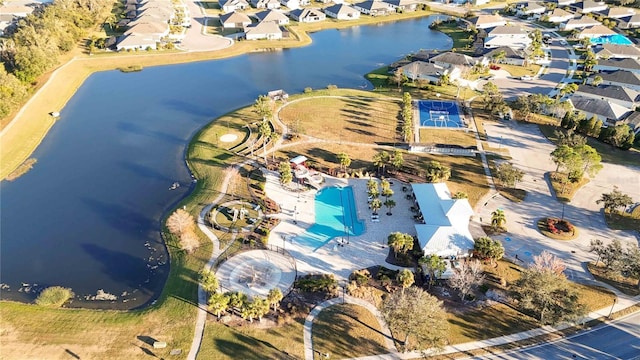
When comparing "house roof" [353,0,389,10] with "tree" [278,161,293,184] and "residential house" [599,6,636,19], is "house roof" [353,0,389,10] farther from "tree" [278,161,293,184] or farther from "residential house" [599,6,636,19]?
"tree" [278,161,293,184]

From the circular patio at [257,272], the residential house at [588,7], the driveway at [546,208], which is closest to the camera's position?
the circular patio at [257,272]

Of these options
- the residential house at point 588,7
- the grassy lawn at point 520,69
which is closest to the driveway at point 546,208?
the grassy lawn at point 520,69

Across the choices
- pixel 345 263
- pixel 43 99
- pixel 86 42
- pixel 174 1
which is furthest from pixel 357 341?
pixel 174 1

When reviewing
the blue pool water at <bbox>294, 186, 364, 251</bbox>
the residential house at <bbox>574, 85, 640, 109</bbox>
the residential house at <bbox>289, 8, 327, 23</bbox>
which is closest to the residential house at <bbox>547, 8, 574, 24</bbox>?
the residential house at <bbox>574, 85, 640, 109</bbox>

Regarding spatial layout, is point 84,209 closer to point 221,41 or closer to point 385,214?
point 385,214

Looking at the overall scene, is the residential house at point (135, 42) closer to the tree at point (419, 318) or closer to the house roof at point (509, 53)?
the house roof at point (509, 53)

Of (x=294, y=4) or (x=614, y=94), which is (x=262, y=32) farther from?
(x=614, y=94)
